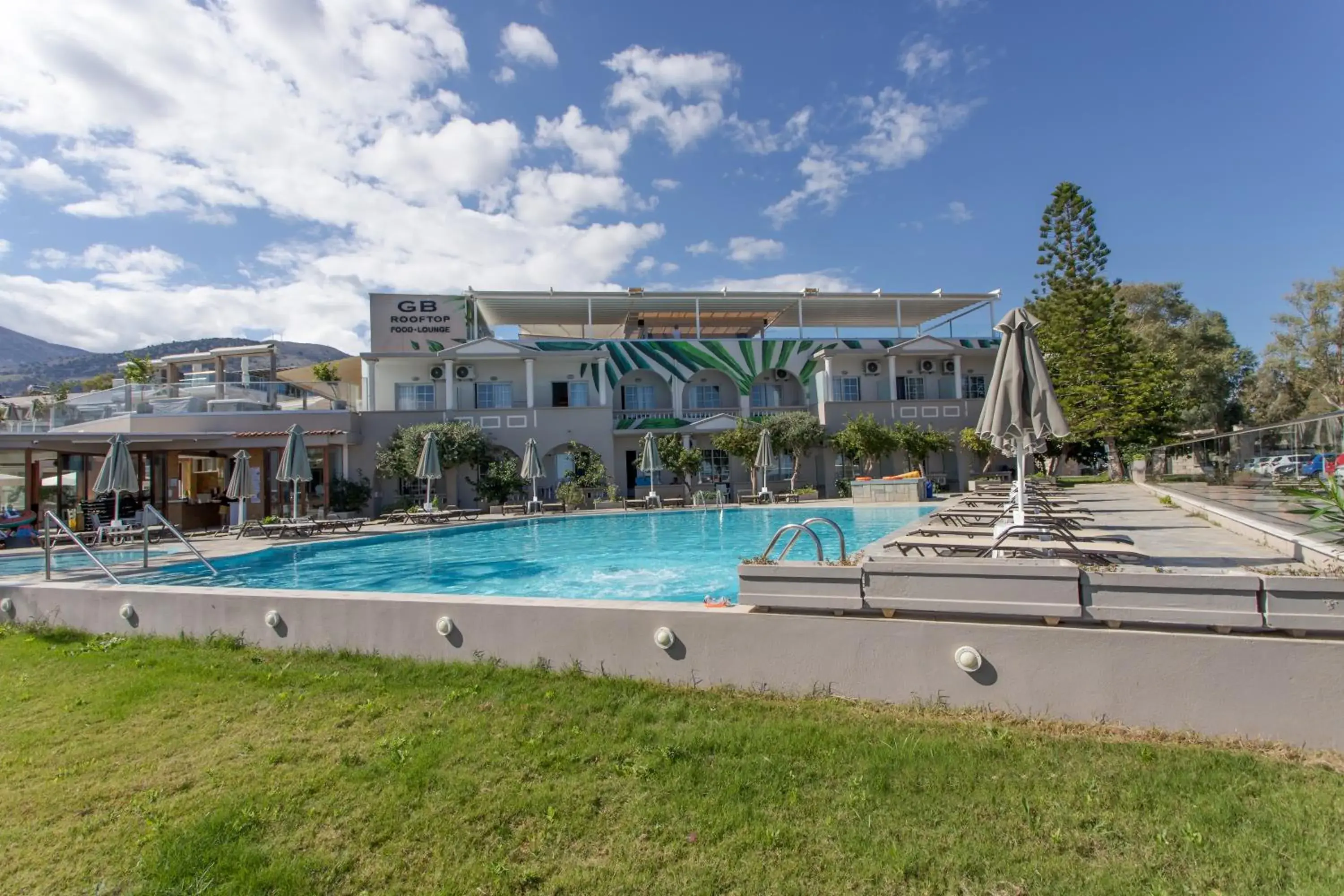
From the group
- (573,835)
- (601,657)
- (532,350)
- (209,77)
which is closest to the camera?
(573,835)

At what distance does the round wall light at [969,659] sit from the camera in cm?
376

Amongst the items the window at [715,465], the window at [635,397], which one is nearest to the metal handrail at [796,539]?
the window at [715,465]

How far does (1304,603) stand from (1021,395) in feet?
11.7

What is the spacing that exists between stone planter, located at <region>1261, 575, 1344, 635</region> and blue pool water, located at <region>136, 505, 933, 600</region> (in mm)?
4826

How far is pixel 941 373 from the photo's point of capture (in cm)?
2980

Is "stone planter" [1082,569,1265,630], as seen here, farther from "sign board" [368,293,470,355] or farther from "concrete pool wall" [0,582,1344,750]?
"sign board" [368,293,470,355]

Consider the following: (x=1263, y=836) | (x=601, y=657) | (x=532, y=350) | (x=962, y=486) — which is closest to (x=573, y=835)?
(x=601, y=657)

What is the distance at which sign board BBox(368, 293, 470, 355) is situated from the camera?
99.5 feet

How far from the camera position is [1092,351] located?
26125 millimetres

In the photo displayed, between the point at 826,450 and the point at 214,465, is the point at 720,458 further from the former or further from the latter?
the point at 214,465

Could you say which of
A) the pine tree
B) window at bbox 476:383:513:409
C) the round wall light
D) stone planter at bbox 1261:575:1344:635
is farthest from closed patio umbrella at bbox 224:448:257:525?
the pine tree

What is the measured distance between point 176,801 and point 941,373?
30.7 m

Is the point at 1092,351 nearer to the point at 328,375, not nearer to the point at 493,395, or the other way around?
the point at 493,395

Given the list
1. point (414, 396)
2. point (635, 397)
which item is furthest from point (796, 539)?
point (635, 397)
